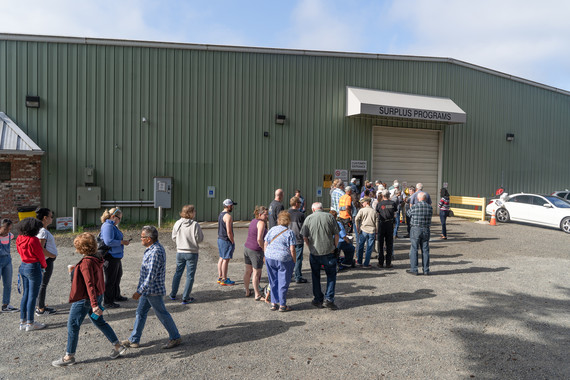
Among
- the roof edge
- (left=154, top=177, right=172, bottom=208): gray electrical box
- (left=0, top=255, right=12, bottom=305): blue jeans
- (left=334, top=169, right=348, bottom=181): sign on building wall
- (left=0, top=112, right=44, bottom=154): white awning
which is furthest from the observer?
(left=334, top=169, right=348, bottom=181): sign on building wall

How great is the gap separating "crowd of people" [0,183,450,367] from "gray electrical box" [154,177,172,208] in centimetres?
700

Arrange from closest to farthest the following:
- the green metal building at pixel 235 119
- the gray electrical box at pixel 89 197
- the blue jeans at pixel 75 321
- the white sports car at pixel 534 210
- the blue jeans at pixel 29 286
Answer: the blue jeans at pixel 75 321, the blue jeans at pixel 29 286, the gray electrical box at pixel 89 197, the green metal building at pixel 235 119, the white sports car at pixel 534 210

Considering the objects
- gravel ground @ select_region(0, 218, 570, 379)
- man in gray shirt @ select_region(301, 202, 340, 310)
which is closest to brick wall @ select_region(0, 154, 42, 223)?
gravel ground @ select_region(0, 218, 570, 379)

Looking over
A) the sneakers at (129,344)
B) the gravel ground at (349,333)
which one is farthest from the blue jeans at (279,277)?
the sneakers at (129,344)

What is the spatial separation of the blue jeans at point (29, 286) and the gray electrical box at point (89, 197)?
8.64m

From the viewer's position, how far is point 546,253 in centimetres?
1100

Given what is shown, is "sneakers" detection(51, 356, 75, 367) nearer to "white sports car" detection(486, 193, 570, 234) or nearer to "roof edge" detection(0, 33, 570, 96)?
"roof edge" detection(0, 33, 570, 96)

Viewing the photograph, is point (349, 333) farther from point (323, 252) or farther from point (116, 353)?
point (116, 353)

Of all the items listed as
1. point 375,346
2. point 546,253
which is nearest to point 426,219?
point 375,346

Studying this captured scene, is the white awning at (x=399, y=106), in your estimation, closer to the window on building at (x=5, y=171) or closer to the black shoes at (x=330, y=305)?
the black shoes at (x=330, y=305)

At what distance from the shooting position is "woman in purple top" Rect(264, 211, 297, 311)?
6.06 metres

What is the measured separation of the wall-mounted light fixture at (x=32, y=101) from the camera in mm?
13047

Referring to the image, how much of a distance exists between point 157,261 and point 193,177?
33.9 feet

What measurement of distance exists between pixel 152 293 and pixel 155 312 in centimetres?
24
